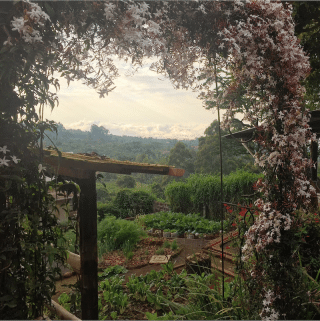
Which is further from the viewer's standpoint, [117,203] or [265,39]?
[117,203]

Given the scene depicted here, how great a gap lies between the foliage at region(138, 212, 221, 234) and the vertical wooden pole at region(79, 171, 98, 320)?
17.7 ft

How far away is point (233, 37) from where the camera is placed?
6.15 ft

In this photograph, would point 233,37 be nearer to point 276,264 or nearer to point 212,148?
point 276,264

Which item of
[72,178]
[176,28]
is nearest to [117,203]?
[72,178]

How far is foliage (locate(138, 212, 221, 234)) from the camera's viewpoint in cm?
744

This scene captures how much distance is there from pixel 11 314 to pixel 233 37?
2151 millimetres

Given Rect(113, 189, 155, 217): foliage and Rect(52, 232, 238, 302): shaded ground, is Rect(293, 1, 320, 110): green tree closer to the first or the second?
Rect(52, 232, 238, 302): shaded ground

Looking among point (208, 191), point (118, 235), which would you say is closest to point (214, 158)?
point (208, 191)

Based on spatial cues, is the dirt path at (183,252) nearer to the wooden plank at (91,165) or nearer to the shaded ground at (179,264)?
the shaded ground at (179,264)

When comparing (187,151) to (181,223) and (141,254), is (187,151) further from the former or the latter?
(141,254)

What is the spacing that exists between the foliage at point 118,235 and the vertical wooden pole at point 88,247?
3.86 metres

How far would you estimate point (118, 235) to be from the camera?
627 cm

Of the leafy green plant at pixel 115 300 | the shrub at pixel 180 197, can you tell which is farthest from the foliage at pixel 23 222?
the shrub at pixel 180 197

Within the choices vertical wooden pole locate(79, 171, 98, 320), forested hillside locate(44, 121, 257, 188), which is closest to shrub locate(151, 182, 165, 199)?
forested hillside locate(44, 121, 257, 188)
